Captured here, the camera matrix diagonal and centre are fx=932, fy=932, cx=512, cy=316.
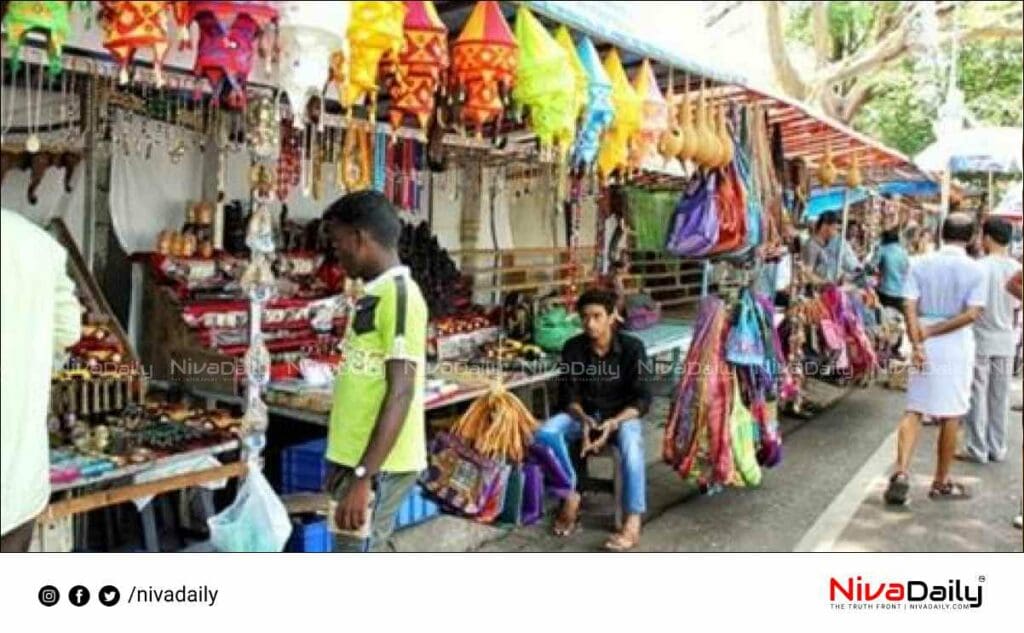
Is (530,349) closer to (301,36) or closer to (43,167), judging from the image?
(43,167)

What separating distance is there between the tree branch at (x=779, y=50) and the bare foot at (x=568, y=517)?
914 centimetres

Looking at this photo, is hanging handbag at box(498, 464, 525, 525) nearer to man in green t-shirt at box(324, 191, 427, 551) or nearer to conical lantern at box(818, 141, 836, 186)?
man in green t-shirt at box(324, 191, 427, 551)

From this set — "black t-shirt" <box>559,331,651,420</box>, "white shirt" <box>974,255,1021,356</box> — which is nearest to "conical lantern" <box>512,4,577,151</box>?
"black t-shirt" <box>559,331,651,420</box>

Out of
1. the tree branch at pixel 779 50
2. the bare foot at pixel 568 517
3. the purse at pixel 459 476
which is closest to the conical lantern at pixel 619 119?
the purse at pixel 459 476

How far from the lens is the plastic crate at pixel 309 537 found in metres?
3.45

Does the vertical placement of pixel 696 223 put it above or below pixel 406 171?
below

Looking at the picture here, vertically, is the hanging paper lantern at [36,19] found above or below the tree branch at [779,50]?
below

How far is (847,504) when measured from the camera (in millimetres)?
5074

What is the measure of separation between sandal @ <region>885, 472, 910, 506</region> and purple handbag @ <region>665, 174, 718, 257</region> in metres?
Result: 1.72

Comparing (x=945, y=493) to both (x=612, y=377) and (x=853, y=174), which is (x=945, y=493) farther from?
(x=853, y=174)

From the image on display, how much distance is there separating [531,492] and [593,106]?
1.70 m

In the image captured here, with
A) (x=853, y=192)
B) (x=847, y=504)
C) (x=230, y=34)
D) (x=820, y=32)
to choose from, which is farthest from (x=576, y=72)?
(x=820, y=32)
